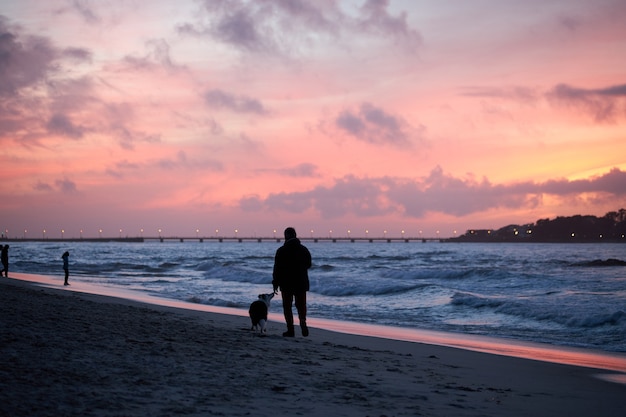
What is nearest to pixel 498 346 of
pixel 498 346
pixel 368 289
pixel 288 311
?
pixel 498 346

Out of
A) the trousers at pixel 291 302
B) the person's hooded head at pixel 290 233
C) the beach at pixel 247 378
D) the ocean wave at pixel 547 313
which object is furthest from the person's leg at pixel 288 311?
the ocean wave at pixel 547 313

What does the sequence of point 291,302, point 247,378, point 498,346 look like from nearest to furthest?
point 247,378
point 291,302
point 498,346

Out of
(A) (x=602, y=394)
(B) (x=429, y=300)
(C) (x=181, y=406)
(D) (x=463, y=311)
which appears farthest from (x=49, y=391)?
(B) (x=429, y=300)

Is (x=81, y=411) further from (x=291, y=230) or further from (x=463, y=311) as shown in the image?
(x=463, y=311)

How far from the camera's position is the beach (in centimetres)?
502

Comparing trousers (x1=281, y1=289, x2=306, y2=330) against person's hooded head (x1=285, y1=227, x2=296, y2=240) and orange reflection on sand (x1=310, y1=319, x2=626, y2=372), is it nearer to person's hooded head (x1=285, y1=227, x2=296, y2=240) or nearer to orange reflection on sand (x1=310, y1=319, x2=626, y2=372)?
person's hooded head (x1=285, y1=227, x2=296, y2=240)

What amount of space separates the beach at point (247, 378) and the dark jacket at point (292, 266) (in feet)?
3.14

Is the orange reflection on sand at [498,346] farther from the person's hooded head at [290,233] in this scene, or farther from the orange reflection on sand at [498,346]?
the person's hooded head at [290,233]

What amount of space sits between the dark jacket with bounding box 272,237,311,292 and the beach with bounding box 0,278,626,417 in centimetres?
96

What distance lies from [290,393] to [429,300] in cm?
1673

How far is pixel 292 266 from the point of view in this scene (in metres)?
10.4

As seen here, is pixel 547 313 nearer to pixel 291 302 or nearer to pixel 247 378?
pixel 291 302

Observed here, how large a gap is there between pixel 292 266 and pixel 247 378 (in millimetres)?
4181

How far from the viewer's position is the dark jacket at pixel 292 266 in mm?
10312
